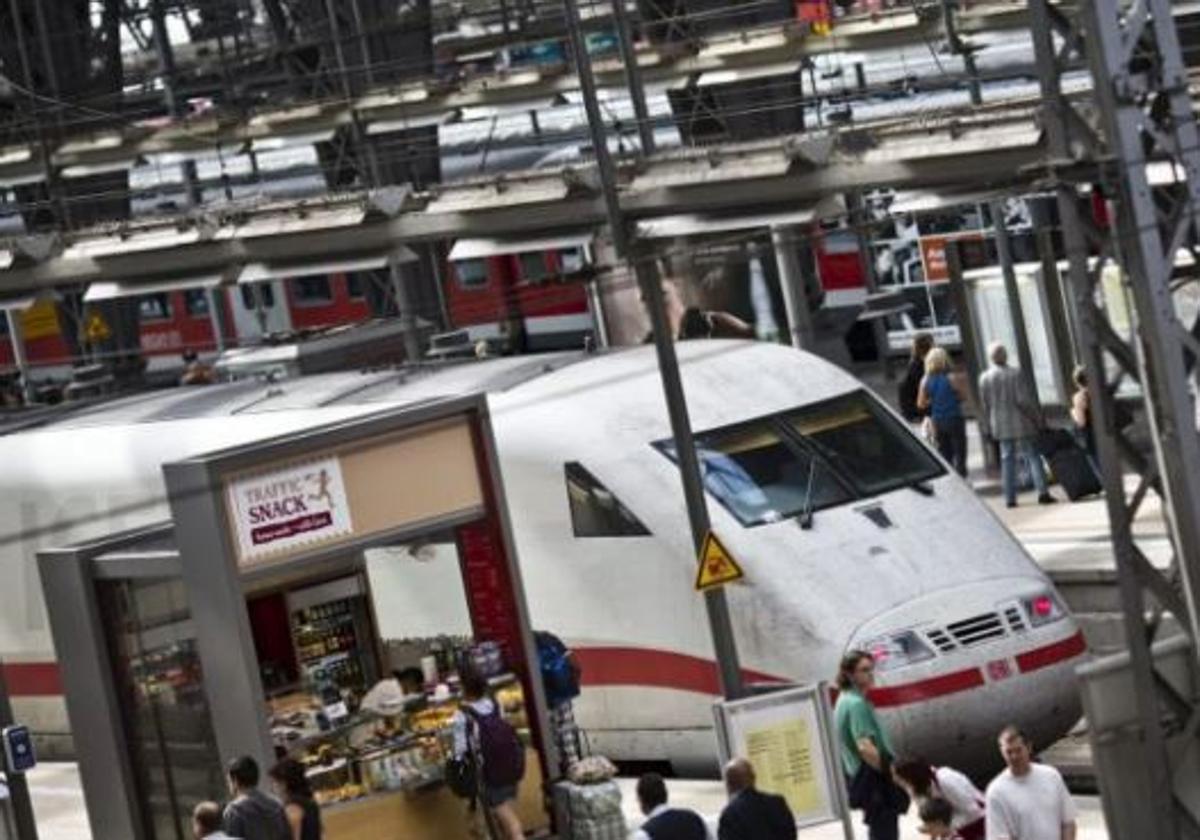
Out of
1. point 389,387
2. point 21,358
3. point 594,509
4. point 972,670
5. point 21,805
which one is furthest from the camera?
point 21,358

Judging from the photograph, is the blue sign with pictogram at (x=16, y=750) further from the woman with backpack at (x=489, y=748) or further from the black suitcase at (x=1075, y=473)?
the black suitcase at (x=1075, y=473)

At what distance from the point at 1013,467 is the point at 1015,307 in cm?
225

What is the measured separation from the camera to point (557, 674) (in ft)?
66.1

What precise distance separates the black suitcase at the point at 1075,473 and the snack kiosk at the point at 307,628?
10.0m

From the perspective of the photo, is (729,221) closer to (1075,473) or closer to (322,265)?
(1075,473)

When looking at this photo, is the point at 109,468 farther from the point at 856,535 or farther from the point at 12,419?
the point at 856,535

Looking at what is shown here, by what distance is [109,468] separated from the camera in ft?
84.5

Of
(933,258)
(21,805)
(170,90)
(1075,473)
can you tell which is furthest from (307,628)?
(170,90)

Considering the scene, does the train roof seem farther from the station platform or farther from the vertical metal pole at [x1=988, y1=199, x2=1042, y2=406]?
the vertical metal pole at [x1=988, y1=199, x2=1042, y2=406]

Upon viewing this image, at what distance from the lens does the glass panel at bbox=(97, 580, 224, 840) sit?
19.0m

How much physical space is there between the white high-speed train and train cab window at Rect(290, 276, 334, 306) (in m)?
27.4

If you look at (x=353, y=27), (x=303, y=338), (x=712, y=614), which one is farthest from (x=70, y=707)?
(x=353, y=27)

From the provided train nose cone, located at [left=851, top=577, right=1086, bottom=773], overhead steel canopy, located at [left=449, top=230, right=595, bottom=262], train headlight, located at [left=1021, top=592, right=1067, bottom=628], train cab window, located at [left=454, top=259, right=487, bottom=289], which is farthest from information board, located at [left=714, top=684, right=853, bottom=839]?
train cab window, located at [left=454, top=259, right=487, bottom=289]

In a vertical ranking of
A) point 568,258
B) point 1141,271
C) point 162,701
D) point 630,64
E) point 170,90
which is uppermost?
point 170,90
